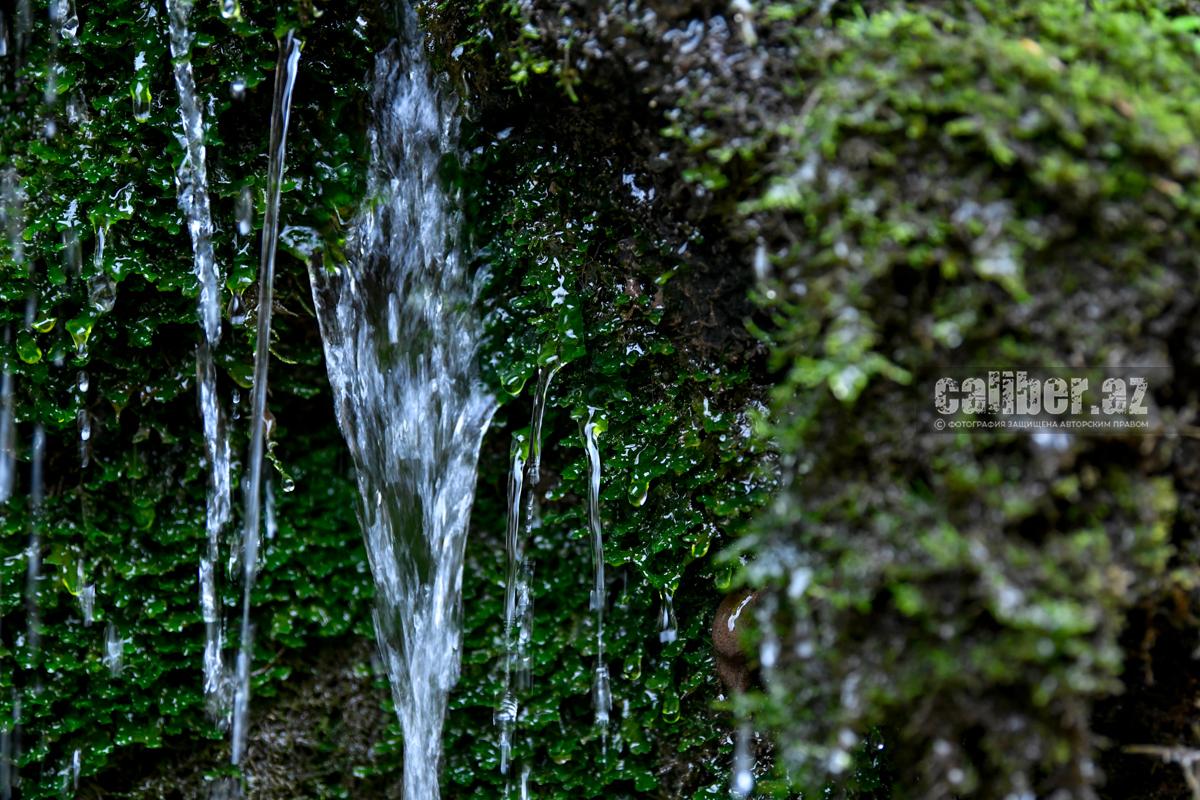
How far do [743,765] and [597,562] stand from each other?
693mm

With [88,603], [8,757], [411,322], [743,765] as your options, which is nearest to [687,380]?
[411,322]

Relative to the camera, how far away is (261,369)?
2.81 meters

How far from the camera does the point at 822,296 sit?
5.36ft

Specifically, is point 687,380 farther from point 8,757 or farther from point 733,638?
point 8,757

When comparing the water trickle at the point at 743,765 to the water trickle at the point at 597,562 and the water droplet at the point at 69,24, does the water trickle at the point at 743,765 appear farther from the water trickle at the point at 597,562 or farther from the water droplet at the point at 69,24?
the water droplet at the point at 69,24

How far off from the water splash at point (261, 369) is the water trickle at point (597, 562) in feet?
3.16

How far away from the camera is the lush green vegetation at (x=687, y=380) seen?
5.08 ft

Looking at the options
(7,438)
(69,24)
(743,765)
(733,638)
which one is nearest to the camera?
(733,638)

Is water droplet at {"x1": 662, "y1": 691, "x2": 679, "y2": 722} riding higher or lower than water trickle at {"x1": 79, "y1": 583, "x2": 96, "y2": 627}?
lower

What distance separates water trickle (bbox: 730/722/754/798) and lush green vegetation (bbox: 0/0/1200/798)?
0.11 feet

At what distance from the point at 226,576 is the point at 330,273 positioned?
103cm

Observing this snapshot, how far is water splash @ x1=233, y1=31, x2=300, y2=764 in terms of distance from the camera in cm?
272

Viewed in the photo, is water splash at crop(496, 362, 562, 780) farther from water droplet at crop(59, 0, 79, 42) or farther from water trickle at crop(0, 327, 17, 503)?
water droplet at crop(59, 0, 79, 42)

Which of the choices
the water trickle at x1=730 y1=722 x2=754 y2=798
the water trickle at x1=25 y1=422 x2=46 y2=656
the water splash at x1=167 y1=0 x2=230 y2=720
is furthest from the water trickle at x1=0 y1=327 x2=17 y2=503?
the water trickle at x1=730 y1=722 x2=754 y2=798
